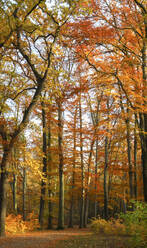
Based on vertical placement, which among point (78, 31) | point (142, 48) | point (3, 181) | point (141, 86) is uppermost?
point (78, 31)

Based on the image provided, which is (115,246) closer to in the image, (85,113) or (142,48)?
(142,48)

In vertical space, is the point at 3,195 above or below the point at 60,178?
below

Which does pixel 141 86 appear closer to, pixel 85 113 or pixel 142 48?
pixel 142 48

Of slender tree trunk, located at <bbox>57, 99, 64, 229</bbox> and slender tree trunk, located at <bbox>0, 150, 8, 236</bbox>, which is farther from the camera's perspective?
slender tree trunk, located at <bbox>57, 99, 64, 229</bbox>

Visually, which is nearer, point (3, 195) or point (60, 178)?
point (3, 195)

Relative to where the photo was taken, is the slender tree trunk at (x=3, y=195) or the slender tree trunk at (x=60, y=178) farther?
the slender tree trunk at (x=60, y=178)

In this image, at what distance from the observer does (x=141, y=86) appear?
8.86 m

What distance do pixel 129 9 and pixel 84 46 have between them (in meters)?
2.24

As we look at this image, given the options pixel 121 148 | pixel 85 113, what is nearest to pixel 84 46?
pixel 85 113

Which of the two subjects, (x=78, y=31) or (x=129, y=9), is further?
(x=78, y=31)

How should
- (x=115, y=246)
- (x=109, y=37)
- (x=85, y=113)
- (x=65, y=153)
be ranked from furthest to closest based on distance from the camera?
(x=85, y=113) < (x=65, y=153) < (x=109, y=37) < (x=115, y=246)

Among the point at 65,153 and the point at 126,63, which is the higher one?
the point at 126,63

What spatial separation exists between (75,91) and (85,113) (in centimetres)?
520

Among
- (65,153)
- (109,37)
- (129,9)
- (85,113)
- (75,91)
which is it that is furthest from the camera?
(85,113)
